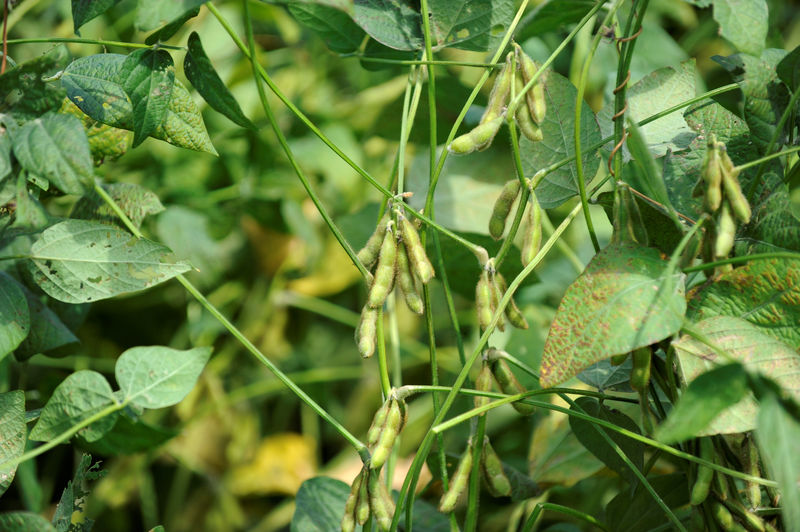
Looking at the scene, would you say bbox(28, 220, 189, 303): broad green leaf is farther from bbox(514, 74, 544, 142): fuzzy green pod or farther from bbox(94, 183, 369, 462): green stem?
bbox(514, 74, 544, 142): fuzzy green pod

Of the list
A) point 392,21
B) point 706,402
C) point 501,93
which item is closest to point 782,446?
point 706,402

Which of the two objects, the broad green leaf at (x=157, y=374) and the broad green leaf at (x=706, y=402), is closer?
the broad green leaf at (x=706, y=402)

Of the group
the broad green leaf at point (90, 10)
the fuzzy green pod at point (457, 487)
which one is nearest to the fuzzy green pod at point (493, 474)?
the fuzzy green pod at point (457, 487)

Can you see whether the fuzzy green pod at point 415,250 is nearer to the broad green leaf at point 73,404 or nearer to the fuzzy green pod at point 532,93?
the fuzzy green pod at point 532,93

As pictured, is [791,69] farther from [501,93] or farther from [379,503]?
[379,503]

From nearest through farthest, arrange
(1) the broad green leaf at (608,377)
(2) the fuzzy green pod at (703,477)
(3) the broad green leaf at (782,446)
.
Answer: (3) the broad green leaf at (782,446) → (2) the fuzzy green pod at (703,477) → (1) the broad green leaf at (608,377)
